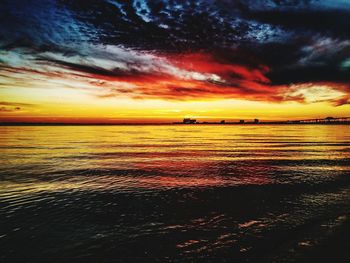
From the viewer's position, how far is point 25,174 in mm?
22797

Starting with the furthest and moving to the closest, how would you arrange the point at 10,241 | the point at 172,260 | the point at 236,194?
the point at 236,194
the point at 10,241
the point at 172,260

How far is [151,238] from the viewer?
10.1 m

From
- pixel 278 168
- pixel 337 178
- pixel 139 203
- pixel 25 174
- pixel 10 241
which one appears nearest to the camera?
pixel 10 241

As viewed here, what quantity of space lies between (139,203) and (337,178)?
1491 centimetres

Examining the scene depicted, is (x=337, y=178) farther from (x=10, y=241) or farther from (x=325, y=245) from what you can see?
(x=10, y=241)

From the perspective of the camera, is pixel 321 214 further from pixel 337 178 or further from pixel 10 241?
pixel 10 241

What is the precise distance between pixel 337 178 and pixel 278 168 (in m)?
5.89

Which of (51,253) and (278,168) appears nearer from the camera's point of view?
(51,253)

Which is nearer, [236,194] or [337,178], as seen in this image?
[236,194]

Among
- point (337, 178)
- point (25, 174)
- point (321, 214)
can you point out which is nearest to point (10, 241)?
point (321, 214)

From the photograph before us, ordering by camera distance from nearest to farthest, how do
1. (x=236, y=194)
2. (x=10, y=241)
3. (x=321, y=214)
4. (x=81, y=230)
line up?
(x=10, y=241) < (x=81, y=230) < (x=321, y=214) < (x=236, y=194)

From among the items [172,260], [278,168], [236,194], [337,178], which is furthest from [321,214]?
[278,168]

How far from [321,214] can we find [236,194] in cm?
502

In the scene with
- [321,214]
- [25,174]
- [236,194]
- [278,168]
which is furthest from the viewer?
[278,168]
